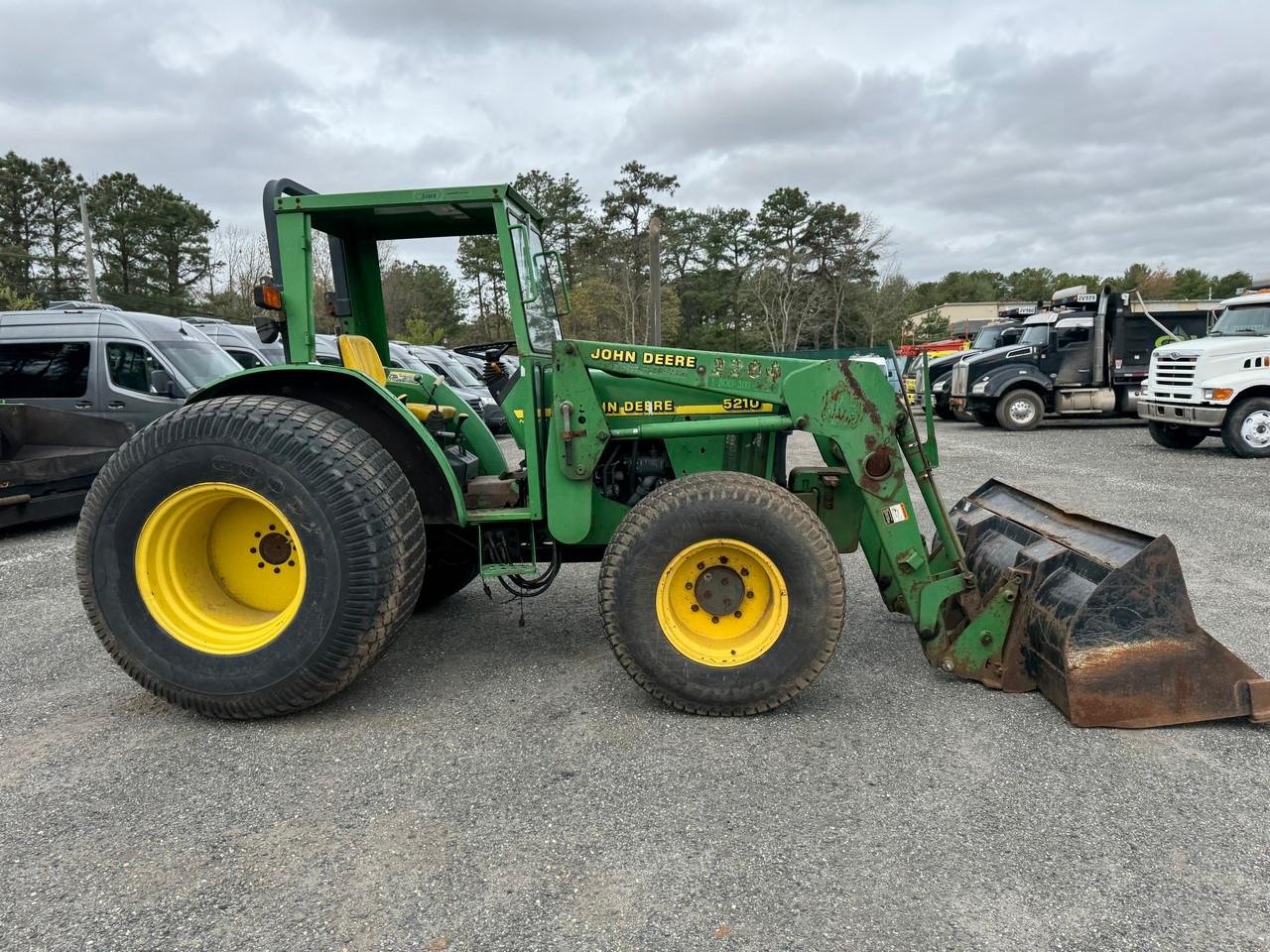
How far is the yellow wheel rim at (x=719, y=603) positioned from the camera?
343cm

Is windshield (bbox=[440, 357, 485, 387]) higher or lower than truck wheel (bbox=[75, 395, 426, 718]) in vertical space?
→ higher

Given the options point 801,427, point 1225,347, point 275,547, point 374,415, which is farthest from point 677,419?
point 1225,347

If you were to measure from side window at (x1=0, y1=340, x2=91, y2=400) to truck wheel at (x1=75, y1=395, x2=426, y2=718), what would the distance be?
7.15 meters

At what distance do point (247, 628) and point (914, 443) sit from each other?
313 cm

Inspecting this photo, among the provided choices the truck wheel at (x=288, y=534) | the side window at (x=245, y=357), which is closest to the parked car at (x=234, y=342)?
the side window at (x=245, y=357)

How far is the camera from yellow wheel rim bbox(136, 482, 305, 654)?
3453 mm

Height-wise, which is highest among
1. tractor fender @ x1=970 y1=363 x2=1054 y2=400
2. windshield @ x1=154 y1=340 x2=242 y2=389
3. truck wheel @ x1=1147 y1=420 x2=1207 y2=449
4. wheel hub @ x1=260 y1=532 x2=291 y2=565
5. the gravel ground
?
windshield @ x1=154 y1=340 x2=242 y2=389

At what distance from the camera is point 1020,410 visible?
653 inches

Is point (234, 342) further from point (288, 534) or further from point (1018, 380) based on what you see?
point (1018, 380)

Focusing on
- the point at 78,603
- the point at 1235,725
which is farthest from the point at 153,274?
the point at 1235,725

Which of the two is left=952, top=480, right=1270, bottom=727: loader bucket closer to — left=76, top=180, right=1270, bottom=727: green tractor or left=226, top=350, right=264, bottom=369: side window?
left=76, top=180, right=1270, bottom=727: green tractor

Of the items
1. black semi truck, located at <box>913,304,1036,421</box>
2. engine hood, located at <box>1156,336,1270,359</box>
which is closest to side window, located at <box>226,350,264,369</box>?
black semi truck, located at <box>913,304,1036,421</box>

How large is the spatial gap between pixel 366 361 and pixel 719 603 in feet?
7.24

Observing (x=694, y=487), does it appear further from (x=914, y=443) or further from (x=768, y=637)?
(x=914, y=443)
